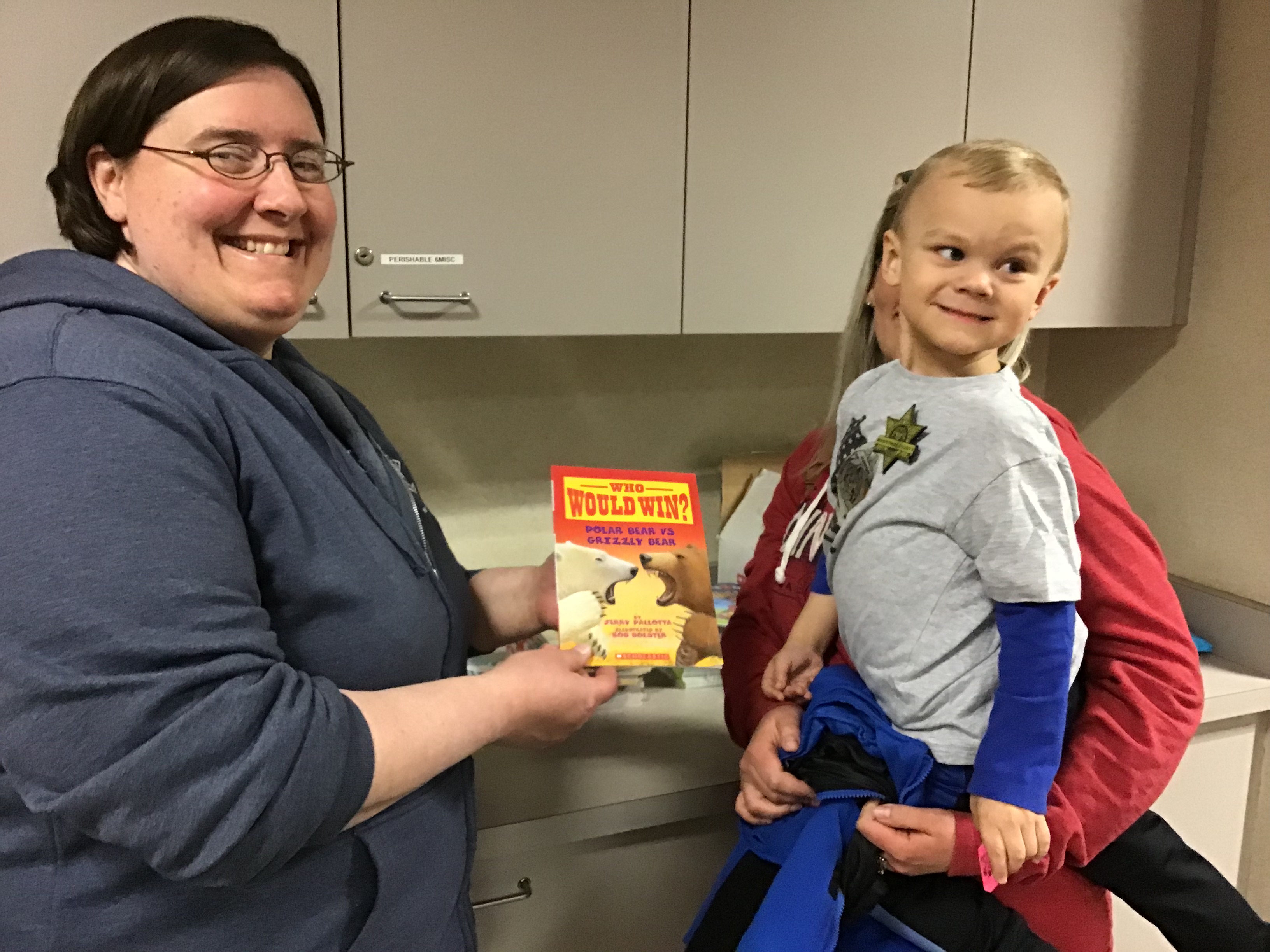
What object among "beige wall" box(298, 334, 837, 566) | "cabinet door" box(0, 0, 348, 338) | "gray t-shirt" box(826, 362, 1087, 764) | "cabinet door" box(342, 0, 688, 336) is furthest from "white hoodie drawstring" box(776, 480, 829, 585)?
"cabinet door" box(0, 0, 348, 338)

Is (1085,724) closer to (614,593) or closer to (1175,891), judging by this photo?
(1175,891)

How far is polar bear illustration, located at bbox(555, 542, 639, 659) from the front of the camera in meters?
0.94

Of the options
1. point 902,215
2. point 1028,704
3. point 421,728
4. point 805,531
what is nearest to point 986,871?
point 1028,704

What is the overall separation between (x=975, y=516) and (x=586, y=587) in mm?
397

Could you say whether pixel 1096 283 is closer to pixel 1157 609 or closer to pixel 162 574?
pixel 1157 609

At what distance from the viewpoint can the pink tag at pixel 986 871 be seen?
84 centimetres

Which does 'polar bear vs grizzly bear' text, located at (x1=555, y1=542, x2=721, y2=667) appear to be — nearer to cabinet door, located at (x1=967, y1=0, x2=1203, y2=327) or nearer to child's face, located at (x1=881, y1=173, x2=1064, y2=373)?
child's face, located at (x1=881, y1=173, x2=1064, y2=373)

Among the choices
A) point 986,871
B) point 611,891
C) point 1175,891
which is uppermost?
point 986,871

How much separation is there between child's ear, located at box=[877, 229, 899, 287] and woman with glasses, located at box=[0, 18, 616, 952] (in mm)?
508

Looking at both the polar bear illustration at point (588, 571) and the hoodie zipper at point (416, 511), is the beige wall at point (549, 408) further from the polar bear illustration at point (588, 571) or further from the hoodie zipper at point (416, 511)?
the polar bear illustration at point (588, 571)

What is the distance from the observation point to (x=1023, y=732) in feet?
2.64

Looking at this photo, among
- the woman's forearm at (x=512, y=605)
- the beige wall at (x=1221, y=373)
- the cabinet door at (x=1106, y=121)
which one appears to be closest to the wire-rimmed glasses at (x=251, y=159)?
the woman's forearm at (x=512, y=605)

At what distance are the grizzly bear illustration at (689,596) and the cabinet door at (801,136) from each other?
1.53 feet

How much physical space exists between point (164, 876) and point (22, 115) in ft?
2.83
